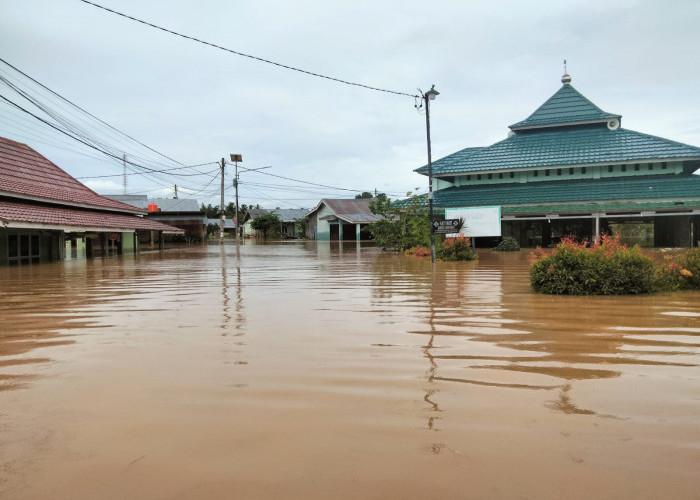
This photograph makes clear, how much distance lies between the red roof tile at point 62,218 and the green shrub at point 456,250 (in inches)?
650

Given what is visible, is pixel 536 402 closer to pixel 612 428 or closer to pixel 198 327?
pixel 612 428

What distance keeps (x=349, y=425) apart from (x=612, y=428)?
181cm

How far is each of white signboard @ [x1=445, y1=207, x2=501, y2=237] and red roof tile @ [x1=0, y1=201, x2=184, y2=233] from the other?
17.3 m

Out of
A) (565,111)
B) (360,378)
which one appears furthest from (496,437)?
(565,111)

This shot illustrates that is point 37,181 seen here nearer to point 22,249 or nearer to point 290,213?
point 22,249

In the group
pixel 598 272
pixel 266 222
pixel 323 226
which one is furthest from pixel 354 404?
pixel 266 222

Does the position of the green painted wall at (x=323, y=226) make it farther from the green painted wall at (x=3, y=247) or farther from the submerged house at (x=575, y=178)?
the green painted wall at (x=3, y=247)

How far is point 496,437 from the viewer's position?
11.5 feet

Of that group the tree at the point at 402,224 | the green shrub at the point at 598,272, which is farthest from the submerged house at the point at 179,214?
the green shrub at the point at 598,272

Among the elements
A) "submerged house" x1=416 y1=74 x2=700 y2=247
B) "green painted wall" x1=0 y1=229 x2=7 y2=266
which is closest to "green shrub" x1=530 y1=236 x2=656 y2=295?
"submerged house" x1=416 y1=74 x2=700 y2=247

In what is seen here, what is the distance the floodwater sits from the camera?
298 centimetres

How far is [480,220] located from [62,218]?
62.9ft

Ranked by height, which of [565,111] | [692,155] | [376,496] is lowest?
[376,496]

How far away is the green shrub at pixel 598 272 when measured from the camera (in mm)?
10055
